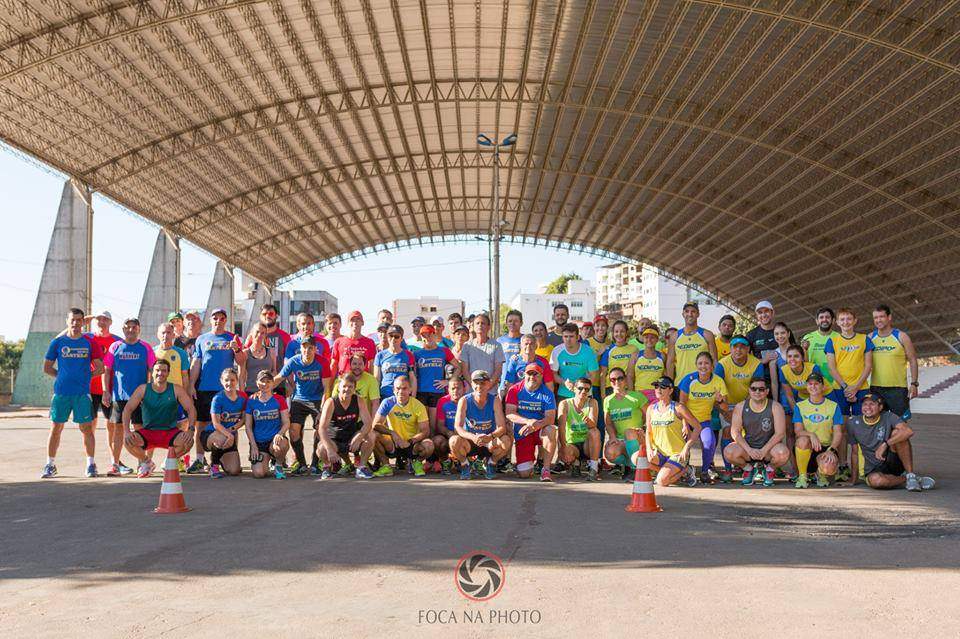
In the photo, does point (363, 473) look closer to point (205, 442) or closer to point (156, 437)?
point (205, 442)

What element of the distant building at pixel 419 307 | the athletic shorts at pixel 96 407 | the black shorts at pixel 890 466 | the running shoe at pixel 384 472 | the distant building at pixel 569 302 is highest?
the distant building at pixel 569 302

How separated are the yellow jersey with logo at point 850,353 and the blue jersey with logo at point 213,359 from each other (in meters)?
7.80

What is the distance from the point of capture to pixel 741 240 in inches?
1866

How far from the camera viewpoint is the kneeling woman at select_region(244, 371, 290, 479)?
36.1 ft

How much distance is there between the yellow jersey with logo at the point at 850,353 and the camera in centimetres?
1102

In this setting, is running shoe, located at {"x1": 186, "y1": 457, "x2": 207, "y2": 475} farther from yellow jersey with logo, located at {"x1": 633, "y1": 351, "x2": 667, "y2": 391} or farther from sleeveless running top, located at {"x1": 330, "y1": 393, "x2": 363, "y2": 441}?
yellow jersey with logo, located at {"x1": 633, "y1": 351, "x2": 667, "y2": 391}

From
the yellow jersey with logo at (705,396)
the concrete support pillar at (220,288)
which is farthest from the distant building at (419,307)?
the yellow jersey with logo at (705,396)

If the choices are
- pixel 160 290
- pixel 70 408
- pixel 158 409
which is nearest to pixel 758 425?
pixel 158 409

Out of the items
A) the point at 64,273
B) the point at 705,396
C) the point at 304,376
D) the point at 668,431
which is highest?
the point at 64,273

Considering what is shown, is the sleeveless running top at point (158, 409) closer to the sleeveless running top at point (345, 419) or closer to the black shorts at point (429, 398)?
the sleeveless running top at point (345, 419)

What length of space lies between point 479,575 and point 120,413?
741cm

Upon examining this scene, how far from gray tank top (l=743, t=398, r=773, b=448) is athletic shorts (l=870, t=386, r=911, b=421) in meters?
1.50

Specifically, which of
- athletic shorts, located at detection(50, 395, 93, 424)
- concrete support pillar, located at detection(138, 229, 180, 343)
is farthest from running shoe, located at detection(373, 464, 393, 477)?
concrete support pillar, located at detection(138, 229, 180, 343)

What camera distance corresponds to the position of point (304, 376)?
11555 millimetres
